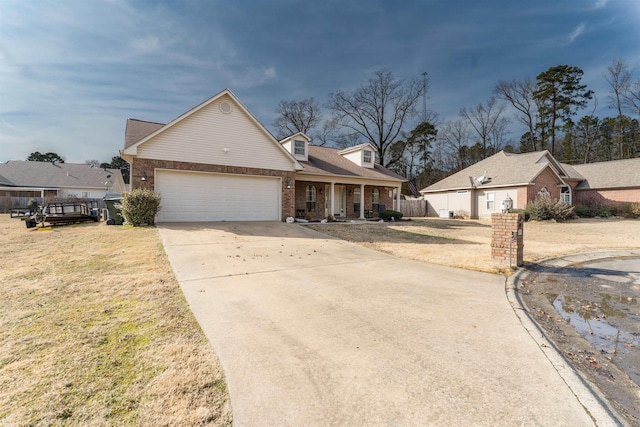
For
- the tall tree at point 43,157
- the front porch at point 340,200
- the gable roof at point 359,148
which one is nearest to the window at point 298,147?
the front porch at point 340,200

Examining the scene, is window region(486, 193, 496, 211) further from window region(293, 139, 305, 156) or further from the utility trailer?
the utility trailer

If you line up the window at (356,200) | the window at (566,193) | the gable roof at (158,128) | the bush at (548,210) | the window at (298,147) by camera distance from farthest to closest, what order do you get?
the window at (566,193) → the window at (356,200) → the bush at (548,210) → the window at (298,147) → the gable roof at (158,128)

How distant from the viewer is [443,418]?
206cm

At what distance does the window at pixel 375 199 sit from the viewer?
867 inches

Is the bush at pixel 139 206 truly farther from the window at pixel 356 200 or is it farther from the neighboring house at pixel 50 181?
the neighboring house at pixel 50 181

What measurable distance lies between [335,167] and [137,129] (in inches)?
456

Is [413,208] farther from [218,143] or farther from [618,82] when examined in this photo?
[618,82]

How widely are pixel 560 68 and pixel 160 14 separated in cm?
4099

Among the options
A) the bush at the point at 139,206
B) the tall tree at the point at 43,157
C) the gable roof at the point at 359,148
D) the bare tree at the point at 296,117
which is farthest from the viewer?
the tall tree at the point at 43,157

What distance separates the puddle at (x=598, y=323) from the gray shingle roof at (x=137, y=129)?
1548 centimetres

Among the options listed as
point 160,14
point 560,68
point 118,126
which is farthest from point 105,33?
point 560,68

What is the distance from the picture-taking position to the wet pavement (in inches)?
106

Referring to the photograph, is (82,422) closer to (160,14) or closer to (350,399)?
(350,399)

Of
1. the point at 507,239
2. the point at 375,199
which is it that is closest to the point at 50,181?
the point at 375,199
